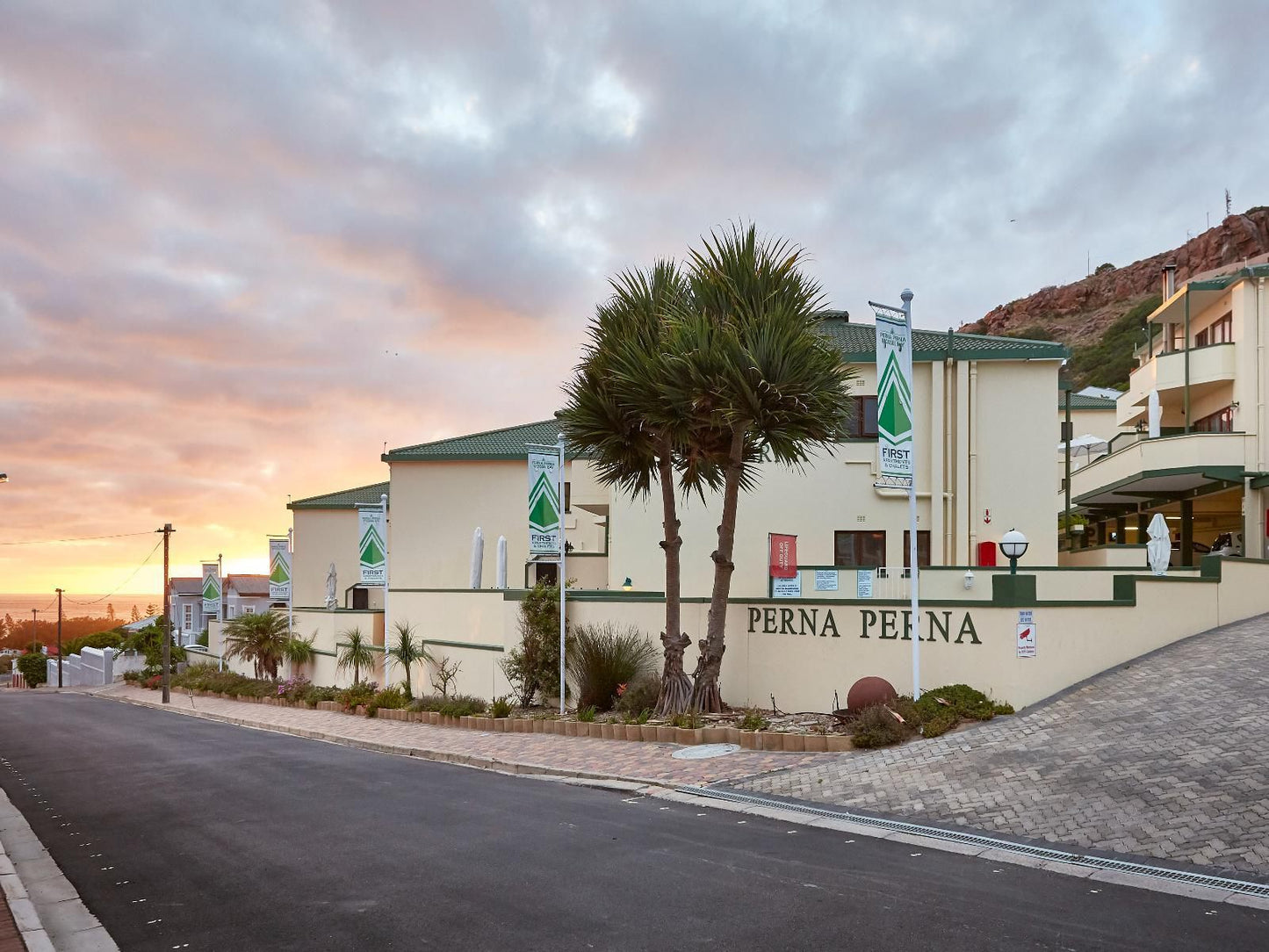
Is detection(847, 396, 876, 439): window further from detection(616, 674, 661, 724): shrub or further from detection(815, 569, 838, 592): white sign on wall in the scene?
detection(616, 674, 661, 724): shrub

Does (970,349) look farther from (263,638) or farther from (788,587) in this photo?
(263,638)

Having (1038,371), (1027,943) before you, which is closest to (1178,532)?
(1038,371)

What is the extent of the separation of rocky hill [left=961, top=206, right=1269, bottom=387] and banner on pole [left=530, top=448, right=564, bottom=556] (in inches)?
2798

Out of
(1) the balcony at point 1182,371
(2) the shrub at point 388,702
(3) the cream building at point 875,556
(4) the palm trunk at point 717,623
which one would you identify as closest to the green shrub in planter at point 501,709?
(3) the cream building at point 875,556

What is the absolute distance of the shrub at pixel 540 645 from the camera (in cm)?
2319

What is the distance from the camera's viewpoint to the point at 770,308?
60.6ft

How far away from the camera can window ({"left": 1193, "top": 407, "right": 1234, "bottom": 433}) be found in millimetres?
28766

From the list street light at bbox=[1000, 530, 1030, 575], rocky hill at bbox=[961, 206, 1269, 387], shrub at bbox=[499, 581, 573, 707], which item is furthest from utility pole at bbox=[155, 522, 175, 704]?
rocky hill at bbox=[961, 206, 1269, 387]

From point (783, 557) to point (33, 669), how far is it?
303ft

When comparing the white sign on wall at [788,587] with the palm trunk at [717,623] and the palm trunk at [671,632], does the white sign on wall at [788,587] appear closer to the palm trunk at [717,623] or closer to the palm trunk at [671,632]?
the palm trunk at [717,623]

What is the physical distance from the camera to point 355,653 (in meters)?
34.2

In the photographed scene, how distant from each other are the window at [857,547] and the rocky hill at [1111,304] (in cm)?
6412

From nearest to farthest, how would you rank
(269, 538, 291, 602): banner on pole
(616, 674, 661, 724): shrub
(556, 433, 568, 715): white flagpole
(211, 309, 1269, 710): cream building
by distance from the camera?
1. (211, 309, 1269, 710): cream building
2. (616, 674, 661, 724): shrub
3. (556, 433, 568, 715): white flagpole
4. (269, 538, 291, 602): banner on pole

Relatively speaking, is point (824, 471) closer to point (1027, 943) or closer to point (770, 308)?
point (770, 308)
